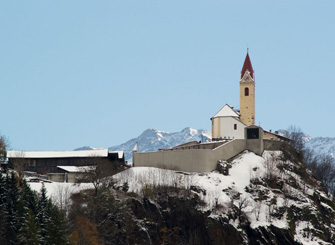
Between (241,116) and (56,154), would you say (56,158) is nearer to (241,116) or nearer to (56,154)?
(56,154)

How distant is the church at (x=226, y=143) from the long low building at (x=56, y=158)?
4705 millimetres

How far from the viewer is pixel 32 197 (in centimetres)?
9025

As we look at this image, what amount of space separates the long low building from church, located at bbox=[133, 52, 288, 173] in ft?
15.4

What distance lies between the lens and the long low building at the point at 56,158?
115250 mm

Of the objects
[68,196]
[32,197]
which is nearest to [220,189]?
[68,196]

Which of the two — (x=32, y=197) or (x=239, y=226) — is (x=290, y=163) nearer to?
(x=239, y=226)

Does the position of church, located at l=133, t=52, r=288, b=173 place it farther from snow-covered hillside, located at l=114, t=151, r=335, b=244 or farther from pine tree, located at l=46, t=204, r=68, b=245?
pine tree, located at l=46, t=204, r=68, b=245

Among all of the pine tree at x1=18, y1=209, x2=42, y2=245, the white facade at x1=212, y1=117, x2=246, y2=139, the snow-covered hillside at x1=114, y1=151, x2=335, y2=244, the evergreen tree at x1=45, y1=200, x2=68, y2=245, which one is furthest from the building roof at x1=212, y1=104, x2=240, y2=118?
the pine tree at x1=18, y1=209, x2=42, y2=245

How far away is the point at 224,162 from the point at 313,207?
14645mm

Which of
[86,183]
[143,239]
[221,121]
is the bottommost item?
[143,239]

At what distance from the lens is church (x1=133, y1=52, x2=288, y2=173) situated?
369 ft

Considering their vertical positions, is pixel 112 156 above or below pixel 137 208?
above

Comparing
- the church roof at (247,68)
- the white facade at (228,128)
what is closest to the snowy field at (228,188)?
the white facade at (228,128)

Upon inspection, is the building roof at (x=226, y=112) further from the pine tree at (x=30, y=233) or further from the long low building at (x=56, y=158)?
the pine tree at (x=30, y=233)
